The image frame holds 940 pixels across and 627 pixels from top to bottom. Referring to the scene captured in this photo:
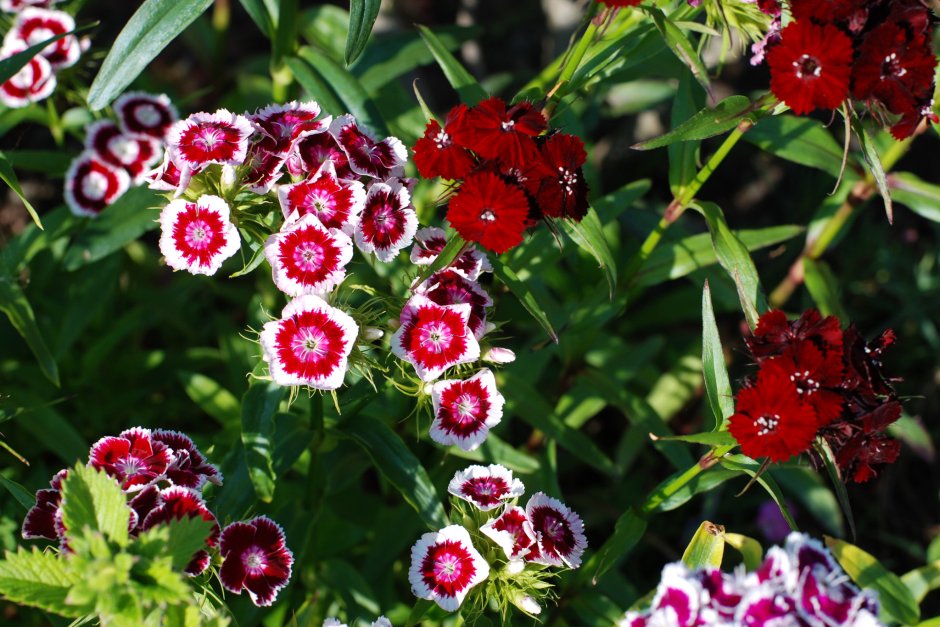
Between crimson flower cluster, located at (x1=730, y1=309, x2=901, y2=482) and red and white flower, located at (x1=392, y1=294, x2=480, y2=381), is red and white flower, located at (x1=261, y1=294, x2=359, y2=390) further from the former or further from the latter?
crimson flower cluster, located at (x1=730, y1=309, x2=901, y2=482)

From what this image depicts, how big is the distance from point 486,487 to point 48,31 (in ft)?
6.39

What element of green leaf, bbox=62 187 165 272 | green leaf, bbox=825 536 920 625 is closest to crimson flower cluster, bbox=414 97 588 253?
green leaf, bbox=825 536 920 625

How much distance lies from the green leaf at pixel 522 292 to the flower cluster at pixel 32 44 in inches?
60.6

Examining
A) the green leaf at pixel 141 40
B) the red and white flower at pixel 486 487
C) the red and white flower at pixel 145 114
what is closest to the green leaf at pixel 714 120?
the red and white flower at pixel 486 487

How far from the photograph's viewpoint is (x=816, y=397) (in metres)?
1.85

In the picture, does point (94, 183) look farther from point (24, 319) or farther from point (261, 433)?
point (261, 433)

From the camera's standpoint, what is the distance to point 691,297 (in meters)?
3.82

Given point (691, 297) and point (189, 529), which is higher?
point (189, 529)

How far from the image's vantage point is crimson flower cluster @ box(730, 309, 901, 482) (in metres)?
1.82

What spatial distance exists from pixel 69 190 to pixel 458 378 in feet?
5.16

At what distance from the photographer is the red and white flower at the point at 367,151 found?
6.88 feet

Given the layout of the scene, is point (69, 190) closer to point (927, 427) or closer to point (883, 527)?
point (883, 527)

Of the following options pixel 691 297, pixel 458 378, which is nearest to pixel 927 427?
pixel 691 297

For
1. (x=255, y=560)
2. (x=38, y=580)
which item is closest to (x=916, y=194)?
(x=255, y=560)
